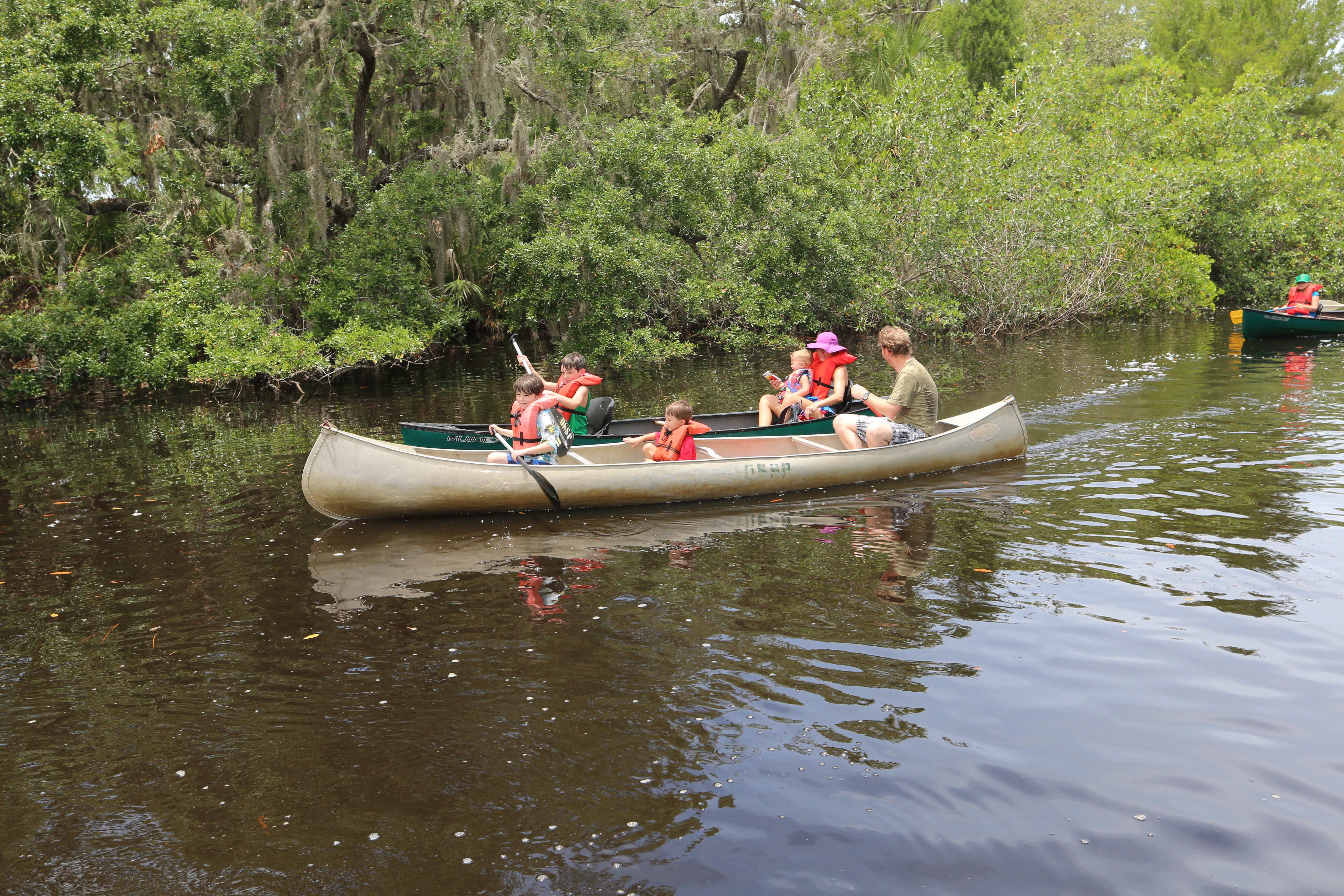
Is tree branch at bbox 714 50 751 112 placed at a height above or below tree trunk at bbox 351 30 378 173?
above

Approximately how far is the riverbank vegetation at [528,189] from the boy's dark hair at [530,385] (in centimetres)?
1005

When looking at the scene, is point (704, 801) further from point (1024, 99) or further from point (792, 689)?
point (1024, 99)

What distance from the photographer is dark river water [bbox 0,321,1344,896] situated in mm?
3990

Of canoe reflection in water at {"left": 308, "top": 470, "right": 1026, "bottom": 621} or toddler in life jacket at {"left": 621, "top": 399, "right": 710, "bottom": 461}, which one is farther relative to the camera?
toddler in life jacket at {"left": 621, "top": 399, "right": 710, "bottom": 461}

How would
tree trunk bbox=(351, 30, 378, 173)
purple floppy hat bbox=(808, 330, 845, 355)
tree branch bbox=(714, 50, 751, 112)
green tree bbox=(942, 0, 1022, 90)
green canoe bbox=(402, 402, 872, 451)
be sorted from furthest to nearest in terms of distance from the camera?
green tree bbox=(942, 0, 1022, 90), tree branch bbox=(714, 50, 751, 112), tree trunk bbox=(351, 30, 378, 173), purple floppy hat bbox=(808, 330, 845, 355), green canoe bbox=(402, 402, 872, 451)

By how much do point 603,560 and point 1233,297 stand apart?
30160 mm

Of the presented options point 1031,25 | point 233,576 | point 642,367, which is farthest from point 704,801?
point 1031,25

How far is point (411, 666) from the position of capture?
5.97m

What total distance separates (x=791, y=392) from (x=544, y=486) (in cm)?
368

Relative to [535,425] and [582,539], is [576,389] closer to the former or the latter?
[535,425]

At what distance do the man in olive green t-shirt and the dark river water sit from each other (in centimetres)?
61

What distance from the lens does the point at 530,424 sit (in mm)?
9797

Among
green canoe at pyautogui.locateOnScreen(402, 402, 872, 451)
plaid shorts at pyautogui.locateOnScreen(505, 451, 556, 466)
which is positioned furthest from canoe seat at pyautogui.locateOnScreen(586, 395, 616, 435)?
plaid shorts at pyautogui.locateOnScreen(505, 451, 556, 466)

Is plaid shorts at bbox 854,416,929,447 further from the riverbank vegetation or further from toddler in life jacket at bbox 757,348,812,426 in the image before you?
the riverbank vegetation
